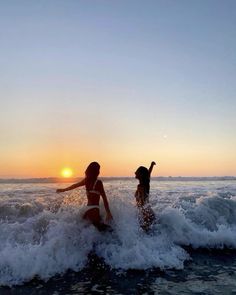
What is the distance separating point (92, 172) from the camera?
991 centimetres

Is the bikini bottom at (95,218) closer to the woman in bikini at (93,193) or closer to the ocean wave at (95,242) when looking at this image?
the woman in bikini at (93,193)

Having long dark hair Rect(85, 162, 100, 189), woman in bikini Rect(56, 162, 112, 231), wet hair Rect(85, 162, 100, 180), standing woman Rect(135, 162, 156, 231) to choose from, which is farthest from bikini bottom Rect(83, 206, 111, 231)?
standing woman Rect(135, 162, 156, 231)

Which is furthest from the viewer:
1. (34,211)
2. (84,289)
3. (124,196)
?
(34,211)

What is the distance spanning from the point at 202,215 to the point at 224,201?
6.21ft

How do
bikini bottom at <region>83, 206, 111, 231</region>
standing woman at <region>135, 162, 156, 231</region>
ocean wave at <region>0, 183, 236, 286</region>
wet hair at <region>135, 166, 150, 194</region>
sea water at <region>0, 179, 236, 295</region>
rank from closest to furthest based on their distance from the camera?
sea water at <region>0, 179, 236, 295</region>, ocean wave at <region>0, 183, 236, 286</region>, bikini bottom at <region>83, 206, 111, 231</region>, standing woman at <region>135, 162, 156, 231</region>, wet hair at <region>135, 166, 150, 194</region>

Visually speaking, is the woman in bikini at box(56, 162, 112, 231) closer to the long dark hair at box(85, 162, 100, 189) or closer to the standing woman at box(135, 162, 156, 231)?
the long dark hair at box(85, 162, 100, 189)

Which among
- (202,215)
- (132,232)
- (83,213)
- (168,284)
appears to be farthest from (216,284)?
(202,215)

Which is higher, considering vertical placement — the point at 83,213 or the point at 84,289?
the point at 83,213

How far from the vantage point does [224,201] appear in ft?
54.0

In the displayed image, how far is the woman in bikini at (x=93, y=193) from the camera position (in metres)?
9.95

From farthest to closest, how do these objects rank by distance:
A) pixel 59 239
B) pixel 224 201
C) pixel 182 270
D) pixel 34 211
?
pixel 224 201
pixel 34 211
pixel 59 239
pixel 182 270

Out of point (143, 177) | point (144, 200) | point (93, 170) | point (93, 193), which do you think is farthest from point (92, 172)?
point (144, 200)

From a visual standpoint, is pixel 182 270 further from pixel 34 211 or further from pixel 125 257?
pixel 34 211

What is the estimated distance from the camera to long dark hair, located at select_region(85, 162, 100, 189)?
9.92 meters
